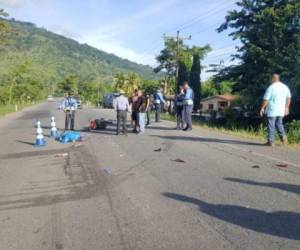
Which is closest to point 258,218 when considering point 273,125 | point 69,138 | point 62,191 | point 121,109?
point 62,191

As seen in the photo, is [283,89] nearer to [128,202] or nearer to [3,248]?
[128,202]

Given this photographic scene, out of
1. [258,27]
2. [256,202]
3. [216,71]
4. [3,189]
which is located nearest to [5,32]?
[216,71]

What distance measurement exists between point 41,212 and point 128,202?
1.29 m

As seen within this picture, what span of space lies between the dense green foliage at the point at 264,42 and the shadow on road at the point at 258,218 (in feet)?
79.1

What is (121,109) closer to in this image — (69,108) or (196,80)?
(69,108)

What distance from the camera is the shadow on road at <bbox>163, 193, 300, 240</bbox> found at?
5.43m

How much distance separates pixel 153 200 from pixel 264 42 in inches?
1132

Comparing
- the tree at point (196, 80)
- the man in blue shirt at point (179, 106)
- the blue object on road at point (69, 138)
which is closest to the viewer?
the blue object on road at point (69, 138)

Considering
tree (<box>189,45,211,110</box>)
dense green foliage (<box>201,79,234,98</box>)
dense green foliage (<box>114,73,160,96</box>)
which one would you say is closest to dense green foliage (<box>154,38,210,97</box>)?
tree (<box>189,45,211,110</box>)

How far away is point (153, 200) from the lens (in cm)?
711

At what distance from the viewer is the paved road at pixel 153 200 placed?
17.6ft

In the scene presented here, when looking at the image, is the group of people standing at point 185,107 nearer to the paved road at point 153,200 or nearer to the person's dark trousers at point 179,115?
the person's dark trousers at point 179,115

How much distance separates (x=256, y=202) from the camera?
22.1 feet

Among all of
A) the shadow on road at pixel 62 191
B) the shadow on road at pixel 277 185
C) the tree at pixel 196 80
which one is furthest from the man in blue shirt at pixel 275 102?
the tree at pixel 196 80
